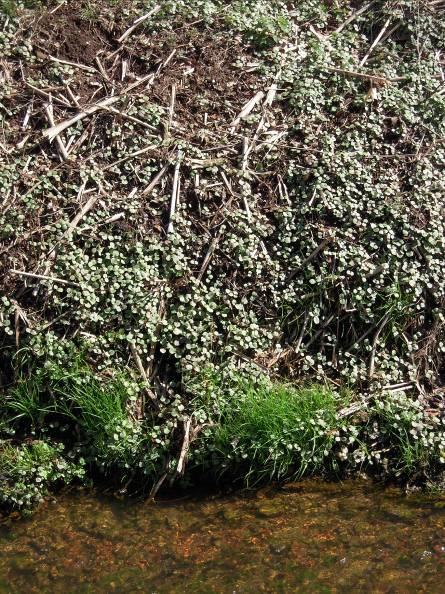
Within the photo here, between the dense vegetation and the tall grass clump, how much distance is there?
0.05 feet

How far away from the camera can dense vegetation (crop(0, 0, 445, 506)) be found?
5969 millimetres

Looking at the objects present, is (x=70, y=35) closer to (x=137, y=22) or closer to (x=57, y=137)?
(x=137, y=22)

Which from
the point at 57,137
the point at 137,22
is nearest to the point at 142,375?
the point at 57,137

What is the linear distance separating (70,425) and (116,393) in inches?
17.3

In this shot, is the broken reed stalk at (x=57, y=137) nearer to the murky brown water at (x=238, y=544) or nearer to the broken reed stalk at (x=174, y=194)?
the broken reed stalk at (x=174, y=194)

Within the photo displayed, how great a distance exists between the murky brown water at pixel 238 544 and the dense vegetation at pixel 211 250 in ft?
0.77

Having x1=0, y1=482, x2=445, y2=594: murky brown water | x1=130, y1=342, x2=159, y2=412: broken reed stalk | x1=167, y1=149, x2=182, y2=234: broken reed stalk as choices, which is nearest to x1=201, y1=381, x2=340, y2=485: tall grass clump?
x1=0, y1=482, x2=445, y2=594: murky brown water

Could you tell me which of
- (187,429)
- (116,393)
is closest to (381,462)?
(187,429)

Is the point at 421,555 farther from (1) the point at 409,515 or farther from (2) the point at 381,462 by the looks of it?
(2) the point at 381,462

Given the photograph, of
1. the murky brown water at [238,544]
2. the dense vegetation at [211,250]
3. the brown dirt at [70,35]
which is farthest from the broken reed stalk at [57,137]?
the murky brown water at [238,544]

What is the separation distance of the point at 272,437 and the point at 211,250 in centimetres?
153

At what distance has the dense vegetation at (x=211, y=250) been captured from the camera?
597cm

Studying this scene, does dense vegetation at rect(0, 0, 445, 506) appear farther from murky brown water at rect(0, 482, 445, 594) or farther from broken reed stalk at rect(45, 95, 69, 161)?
murky brown water at rect(0, 482, 445, 594)

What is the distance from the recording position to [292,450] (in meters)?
5.90
